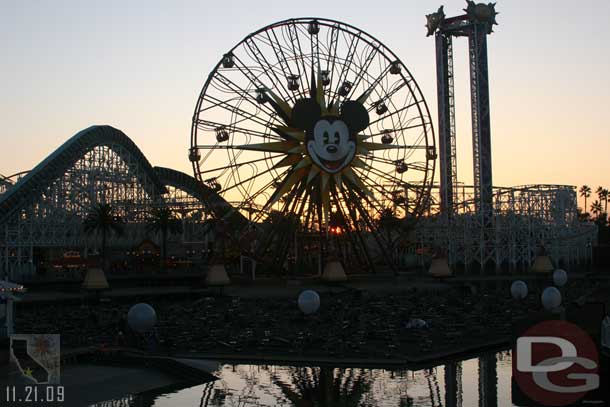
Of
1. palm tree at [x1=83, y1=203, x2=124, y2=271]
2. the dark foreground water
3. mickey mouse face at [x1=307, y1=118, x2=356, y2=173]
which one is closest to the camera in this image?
the dark foreground water

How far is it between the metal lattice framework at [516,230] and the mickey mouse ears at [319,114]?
3320 centimetres

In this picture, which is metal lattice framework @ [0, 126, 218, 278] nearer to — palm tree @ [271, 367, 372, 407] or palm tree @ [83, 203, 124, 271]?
palm tree @ [83, 203, 124, 271]

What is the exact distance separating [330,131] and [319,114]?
1416 millimetres

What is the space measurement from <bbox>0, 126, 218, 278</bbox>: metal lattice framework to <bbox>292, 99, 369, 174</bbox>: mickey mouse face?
7.72 meters

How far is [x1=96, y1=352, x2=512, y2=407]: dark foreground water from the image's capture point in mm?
23844

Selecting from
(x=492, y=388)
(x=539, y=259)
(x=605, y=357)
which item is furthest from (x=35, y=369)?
(x=539, y=259)

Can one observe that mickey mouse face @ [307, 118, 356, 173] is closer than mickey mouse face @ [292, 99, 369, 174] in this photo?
No

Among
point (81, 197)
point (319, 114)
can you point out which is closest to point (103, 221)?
point (81, 197)

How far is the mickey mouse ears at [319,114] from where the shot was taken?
5812 centimetres

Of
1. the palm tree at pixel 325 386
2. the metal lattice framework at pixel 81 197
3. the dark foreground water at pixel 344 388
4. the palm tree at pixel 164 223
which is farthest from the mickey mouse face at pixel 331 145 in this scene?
the palm tree at pixel 164 223

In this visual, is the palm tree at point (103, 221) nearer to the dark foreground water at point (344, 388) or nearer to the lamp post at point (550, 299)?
the lamp post at point (550, 299)

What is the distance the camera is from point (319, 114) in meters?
58.8

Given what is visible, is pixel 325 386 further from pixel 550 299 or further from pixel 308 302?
pixel 550 299

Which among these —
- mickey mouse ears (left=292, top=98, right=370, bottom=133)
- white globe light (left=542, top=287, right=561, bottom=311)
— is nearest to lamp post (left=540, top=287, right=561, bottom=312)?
white globe light (left=542, top=287, right=561, bottom=311)
